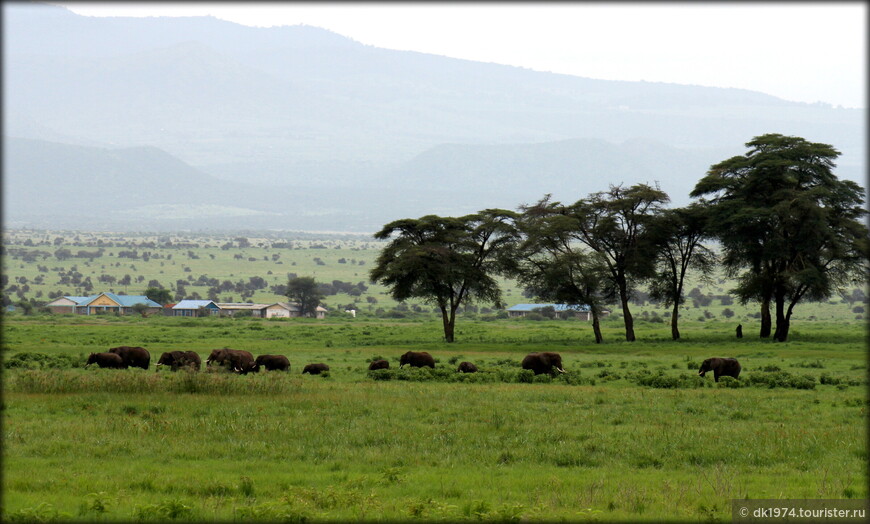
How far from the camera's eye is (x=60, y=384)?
25.5 meters

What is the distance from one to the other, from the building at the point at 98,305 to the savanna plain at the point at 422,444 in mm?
77337

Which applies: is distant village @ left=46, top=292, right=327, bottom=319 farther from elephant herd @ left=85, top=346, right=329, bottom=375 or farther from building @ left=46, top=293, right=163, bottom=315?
elephant herd @ left=85, top=346, right=329, bottom=375

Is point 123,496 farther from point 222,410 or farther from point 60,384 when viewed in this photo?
point 60,384

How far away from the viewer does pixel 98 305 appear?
111500 millimetres

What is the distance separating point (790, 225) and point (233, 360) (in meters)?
37.9

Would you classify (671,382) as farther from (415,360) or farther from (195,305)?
(195,305)

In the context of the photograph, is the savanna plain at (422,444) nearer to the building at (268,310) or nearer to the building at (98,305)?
the building at (98,305)

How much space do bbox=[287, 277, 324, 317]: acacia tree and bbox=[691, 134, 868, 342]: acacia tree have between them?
6494cm

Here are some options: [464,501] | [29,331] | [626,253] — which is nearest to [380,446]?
[464,501]

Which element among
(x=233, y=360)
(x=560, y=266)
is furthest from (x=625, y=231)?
(x=233, y=360)

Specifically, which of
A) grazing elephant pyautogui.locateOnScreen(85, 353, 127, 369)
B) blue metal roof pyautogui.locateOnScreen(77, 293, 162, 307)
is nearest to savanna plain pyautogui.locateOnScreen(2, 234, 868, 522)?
grazing elephant pyautogui.locateOnScreen(85, 353, 127, 369)

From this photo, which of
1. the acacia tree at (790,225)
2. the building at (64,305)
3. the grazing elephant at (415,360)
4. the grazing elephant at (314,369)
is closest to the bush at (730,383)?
the grazing elephant at (415,360)

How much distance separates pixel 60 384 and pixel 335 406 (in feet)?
27.5

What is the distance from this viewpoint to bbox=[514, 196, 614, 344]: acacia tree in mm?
60000
